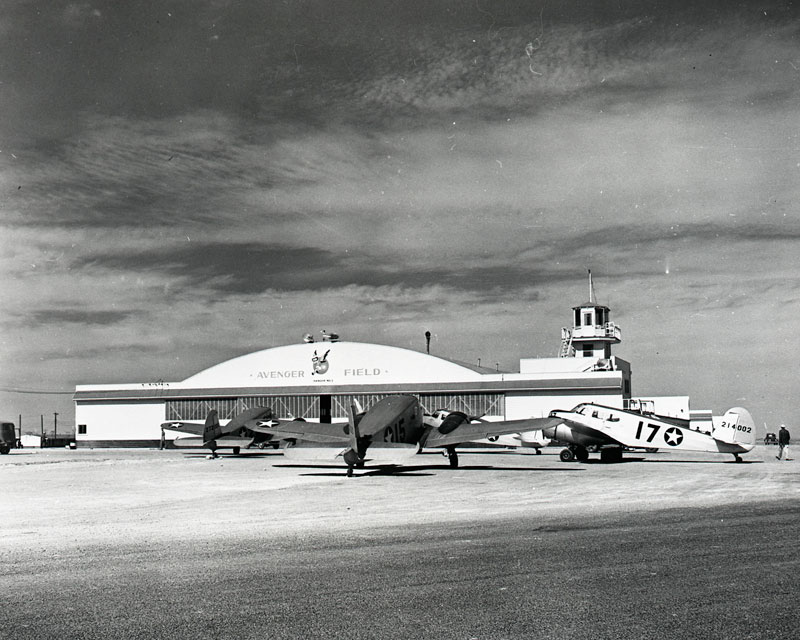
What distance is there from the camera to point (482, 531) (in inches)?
444

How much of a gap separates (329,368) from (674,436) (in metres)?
28.4

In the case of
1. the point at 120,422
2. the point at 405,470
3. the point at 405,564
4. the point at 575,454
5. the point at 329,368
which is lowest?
the point at 575,454

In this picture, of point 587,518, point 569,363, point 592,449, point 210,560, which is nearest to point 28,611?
point 210,560

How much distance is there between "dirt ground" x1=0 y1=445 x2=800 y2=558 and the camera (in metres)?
12.0

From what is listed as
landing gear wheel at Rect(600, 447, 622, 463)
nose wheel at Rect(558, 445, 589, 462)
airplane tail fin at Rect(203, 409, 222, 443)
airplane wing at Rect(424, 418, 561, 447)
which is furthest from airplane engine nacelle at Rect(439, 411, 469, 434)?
airplane tail fin at Rect(203, 409, 222, 443)

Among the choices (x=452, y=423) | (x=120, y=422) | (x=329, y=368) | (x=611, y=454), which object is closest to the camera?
(x=452, y=423)

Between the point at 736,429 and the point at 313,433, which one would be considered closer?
the point at 313,433

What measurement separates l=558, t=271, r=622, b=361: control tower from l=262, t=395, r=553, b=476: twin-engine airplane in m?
33.8

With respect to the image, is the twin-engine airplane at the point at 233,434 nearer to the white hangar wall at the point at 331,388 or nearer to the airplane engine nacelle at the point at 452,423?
the airplane engine nacelle at the point at 452,423

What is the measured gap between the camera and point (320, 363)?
5384cm

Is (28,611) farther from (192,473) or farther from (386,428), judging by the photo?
(192,473)

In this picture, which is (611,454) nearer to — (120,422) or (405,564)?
(405,564)

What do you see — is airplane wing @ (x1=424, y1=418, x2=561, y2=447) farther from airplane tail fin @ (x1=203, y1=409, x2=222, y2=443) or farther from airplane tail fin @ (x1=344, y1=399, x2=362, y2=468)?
airplane tail fin @ (x1=203, y1=409, x2=222, y2=443)

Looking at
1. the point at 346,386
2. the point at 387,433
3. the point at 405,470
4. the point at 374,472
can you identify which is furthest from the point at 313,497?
the point at 346,386
